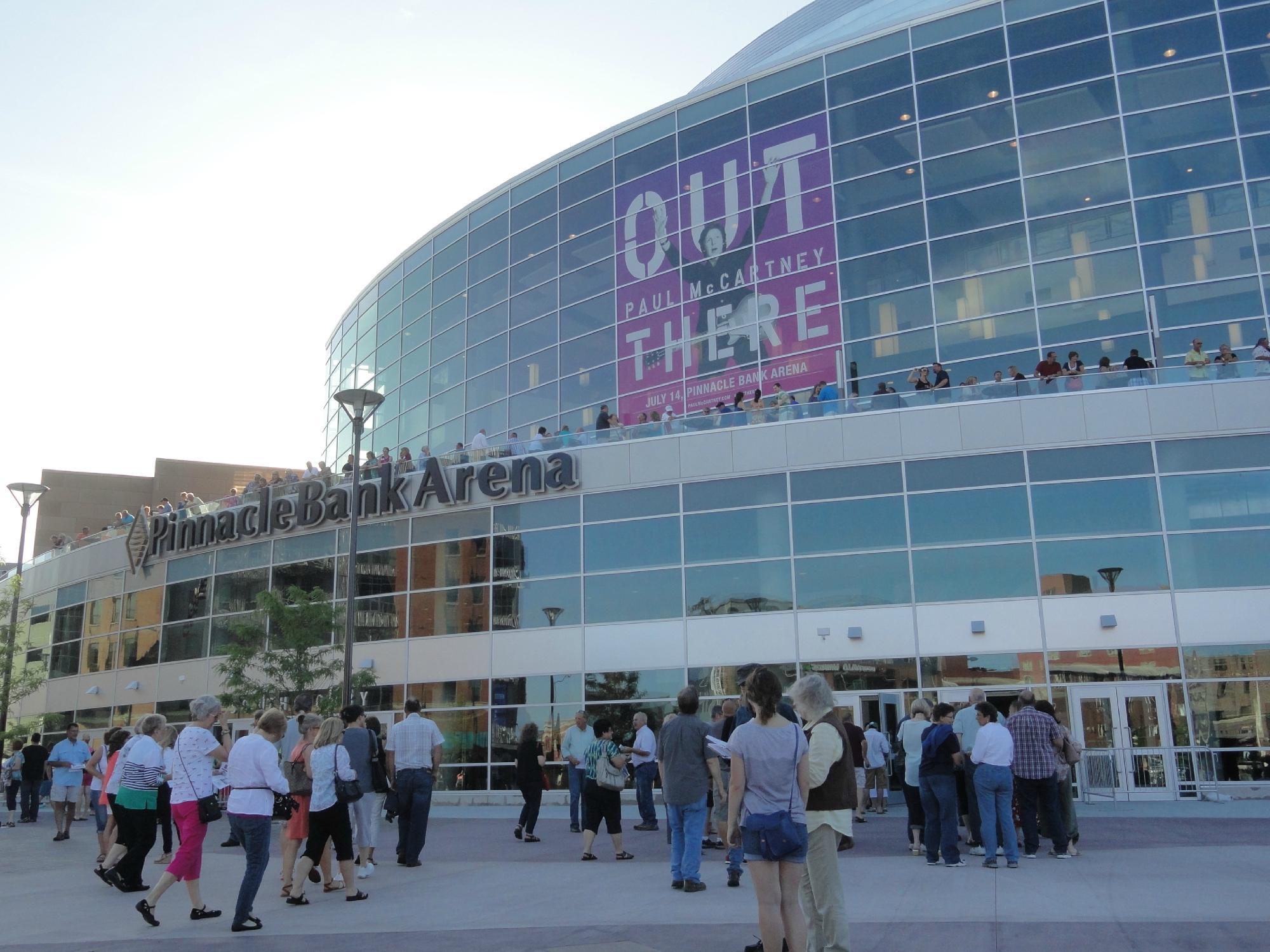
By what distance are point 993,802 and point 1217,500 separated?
12.5m

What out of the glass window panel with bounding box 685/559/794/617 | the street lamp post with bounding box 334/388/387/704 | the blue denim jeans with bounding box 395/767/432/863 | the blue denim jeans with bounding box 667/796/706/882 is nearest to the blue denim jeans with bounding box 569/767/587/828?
the blue denim jeans with bounding box 395/767/432/863

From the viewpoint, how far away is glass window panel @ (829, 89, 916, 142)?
27094mm

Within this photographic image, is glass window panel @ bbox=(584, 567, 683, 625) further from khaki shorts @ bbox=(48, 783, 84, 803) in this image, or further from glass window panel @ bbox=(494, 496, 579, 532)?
khaki shorts @ bbox=(48, 783, 84, 803)

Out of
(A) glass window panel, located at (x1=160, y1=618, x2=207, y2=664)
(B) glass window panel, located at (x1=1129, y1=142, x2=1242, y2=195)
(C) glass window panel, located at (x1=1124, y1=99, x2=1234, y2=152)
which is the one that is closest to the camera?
(B) glass window panel, located at (x1=1129, y1=142, x2=1242, y2=195)

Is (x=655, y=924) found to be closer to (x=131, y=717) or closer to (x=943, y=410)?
(x=943, y=410)

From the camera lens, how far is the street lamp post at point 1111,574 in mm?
20859

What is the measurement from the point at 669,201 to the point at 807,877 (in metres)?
25.1

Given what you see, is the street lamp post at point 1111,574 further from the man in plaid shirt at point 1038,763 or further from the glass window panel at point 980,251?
the man in plaid shirt at point 1038,763

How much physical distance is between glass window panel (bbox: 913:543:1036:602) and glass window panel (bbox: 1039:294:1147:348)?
5.76 metres

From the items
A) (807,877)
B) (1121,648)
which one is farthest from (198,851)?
(1121,648)

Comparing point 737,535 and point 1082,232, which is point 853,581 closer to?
point 737,535

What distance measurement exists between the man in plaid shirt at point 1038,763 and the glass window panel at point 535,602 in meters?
14.1

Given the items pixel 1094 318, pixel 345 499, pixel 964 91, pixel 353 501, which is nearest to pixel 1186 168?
pixel 1094 318

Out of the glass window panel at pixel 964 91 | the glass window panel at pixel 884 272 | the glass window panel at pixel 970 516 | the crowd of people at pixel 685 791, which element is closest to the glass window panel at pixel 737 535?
the glass window panel at pixel 970 516
